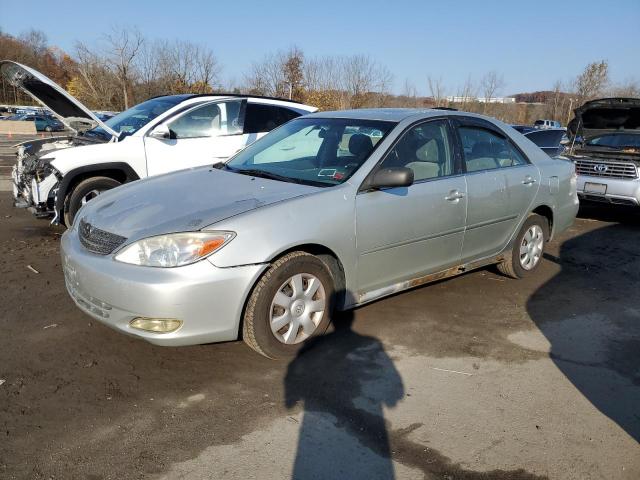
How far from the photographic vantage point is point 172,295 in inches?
120

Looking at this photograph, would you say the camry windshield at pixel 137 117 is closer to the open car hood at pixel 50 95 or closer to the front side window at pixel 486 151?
the open car hood at pixel 50 95

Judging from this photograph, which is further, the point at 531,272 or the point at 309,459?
the point at 531,272

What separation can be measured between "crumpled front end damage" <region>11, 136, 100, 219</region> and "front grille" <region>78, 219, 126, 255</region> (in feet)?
10.2

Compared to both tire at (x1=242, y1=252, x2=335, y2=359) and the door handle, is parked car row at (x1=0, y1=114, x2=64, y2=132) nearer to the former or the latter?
the door handle

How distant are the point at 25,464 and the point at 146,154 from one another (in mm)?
4833

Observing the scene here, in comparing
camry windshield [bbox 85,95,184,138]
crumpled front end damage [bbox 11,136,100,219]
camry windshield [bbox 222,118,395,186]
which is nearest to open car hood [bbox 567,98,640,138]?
camry windshield [bbox 222,118,395,186]

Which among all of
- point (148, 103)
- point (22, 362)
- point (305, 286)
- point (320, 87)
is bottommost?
point (22, 362)

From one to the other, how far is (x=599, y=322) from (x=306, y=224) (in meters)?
2.87

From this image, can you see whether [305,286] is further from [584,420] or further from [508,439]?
[584,420]

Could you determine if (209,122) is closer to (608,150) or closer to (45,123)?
(608,150)

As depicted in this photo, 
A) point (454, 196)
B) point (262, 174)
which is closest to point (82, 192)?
point (262, 174)

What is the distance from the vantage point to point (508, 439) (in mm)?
2830

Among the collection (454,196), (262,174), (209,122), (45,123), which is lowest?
(454,196)

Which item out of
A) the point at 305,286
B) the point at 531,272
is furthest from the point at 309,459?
the point at 531,272
